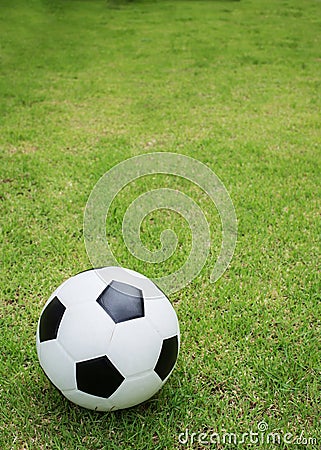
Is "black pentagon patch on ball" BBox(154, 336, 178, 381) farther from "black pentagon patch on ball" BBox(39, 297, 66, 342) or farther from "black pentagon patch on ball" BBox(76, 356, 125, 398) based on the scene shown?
"black pentagon patch on ball" BBox(39, 297, 66, 342)

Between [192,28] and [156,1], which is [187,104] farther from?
[156,1]

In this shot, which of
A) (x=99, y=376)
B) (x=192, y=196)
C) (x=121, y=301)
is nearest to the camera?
(x=99, y=376)

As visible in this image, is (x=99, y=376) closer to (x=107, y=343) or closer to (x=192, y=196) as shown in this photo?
(x=107, y=343)

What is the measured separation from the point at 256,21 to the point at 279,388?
28.9 ft

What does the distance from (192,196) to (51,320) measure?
1.93 meters

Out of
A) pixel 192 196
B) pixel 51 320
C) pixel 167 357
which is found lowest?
pixel 192 196

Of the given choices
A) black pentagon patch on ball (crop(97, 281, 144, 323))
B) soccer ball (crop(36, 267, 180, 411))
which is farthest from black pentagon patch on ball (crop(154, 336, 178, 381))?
black pentagon patch on ball (crop(97, 281, 144, 323))

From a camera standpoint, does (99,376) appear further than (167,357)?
No

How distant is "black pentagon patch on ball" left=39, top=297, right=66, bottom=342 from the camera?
1840 mm

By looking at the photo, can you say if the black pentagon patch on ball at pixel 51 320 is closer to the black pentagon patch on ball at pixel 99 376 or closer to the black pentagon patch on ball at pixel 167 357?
the black pentagon patch on ball at pixel 99 376

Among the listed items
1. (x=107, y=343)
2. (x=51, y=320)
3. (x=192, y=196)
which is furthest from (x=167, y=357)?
(x=192, y=196)

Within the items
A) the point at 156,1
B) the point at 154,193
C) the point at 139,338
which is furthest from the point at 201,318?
the point at 156,1

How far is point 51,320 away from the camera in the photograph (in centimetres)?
187

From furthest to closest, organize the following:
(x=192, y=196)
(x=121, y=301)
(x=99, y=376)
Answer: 1. (x=192, y=196)
2. (x=121, y=301)
3. (x=99, y=376)
